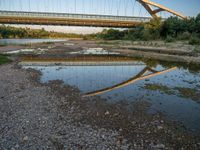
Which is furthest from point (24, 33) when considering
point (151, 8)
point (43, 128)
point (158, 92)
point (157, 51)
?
point (43, 128)

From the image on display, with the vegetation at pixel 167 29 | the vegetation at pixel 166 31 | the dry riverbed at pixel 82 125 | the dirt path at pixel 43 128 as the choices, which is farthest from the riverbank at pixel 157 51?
the dirt path at pixel 43 128

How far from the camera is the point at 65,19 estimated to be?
84.7m

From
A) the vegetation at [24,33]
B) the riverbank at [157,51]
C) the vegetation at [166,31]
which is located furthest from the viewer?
the vegetation at [24,33]

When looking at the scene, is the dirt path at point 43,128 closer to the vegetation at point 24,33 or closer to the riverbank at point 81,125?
the riverbank at point 81,125

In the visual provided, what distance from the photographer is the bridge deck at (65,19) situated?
79562mm

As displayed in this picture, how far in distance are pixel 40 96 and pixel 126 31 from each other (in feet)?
303

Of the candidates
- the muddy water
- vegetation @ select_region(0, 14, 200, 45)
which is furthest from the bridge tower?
the muddy water

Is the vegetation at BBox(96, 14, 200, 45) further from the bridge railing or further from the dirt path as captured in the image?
the dirt path

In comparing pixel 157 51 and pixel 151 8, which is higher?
pixel 151 8

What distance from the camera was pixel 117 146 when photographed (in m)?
7.12

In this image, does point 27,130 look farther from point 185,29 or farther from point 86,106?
point 185,29

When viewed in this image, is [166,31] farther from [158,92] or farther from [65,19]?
[158,92]

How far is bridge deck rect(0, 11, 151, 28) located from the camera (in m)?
79.6

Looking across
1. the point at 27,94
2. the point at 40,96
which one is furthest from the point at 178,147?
the point at 27,94
